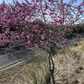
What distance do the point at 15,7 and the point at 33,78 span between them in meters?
2.47

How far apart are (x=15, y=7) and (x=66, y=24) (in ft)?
5.37

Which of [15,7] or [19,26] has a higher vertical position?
[15,7]

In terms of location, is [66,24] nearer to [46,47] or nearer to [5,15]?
[46,47]

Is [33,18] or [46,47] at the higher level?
[33,18]

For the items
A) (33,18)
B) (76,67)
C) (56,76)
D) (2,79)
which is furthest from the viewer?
(2,79)

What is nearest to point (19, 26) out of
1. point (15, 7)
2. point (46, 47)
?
point (15, 7)

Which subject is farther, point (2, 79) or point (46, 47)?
point (2, 79)

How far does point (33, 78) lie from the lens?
3715mm

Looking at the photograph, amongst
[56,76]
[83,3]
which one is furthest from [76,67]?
[83,3]

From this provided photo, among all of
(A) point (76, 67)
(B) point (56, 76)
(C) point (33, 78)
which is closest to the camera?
(C) point (33, 78)

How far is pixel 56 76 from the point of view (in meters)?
4.00

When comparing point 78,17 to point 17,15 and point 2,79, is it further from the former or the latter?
point 2,79

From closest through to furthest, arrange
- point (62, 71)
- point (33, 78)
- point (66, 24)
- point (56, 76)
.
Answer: point (66, 24), point (33, 78), point (56, 76), point (62, 71)

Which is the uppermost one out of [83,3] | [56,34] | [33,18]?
[83,3]
